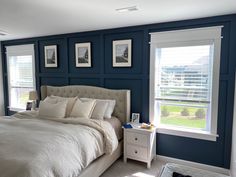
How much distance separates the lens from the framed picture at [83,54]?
151 inches

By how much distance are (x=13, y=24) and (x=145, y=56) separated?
2.46 meters

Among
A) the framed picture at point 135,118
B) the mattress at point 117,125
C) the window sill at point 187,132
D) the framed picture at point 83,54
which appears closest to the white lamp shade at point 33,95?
the framed picture at point 83,54

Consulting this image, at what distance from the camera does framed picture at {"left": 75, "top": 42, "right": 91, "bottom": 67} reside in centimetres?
384

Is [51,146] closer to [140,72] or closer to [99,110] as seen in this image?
[99,110]

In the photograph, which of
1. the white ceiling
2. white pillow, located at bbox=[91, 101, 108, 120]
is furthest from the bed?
the white ceiling

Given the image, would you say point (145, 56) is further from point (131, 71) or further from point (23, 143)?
point (23, 143)

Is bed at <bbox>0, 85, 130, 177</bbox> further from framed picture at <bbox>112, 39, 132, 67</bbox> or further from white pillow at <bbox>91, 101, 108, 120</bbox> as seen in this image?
framed picture at <bbox>112, 39, 132, 67</bbox>

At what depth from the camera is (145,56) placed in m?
3.28

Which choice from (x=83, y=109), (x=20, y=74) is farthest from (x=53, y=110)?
(x=20, y=74)

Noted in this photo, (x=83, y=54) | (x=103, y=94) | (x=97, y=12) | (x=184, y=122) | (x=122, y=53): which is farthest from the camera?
(x=83, y=54)

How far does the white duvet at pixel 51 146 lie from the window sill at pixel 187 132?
3.17 ft

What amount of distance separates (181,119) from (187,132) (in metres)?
0.25

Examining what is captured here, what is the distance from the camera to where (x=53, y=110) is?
3.17 metres

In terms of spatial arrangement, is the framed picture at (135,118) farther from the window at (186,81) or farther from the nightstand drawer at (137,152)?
the nightstand drawer at (137,152)
